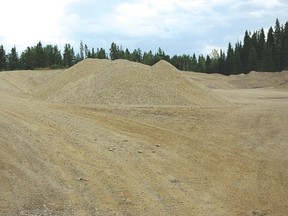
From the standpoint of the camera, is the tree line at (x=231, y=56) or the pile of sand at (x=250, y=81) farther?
the tree line at (x=231, y=56)

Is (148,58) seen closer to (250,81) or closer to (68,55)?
(68,55)

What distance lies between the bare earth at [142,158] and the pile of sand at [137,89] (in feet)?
0.46

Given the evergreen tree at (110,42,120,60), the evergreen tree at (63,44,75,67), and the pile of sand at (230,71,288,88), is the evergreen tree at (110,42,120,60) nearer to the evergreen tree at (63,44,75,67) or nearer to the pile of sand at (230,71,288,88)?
the evergreen tree at (63,44,75,67)

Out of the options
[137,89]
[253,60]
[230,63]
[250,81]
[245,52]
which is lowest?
[250,81]

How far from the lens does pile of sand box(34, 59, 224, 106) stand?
82.0 ft

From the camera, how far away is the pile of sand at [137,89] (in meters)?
25.0

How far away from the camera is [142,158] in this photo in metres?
14.7

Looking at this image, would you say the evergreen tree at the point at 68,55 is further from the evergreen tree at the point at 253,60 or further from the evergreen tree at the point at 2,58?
the evergreen tree at the point at 253,60

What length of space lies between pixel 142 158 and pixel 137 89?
38.0 feet

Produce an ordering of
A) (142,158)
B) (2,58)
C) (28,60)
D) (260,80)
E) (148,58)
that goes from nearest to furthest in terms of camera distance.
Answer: (142,158), (260,80), (2,58), (28,60), (148,58)

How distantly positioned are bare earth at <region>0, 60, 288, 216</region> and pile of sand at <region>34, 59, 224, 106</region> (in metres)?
0.14

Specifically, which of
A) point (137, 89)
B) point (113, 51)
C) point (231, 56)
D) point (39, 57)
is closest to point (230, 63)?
point (231, 56)

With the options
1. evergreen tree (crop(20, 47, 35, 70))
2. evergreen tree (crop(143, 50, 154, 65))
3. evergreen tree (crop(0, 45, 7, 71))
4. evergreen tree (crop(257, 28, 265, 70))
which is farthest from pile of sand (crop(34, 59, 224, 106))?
evergreen tree (crop(143, 50, 154, 65))

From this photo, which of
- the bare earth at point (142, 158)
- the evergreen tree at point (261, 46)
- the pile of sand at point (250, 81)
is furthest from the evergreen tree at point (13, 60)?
the bare earth at point (142, 158)
